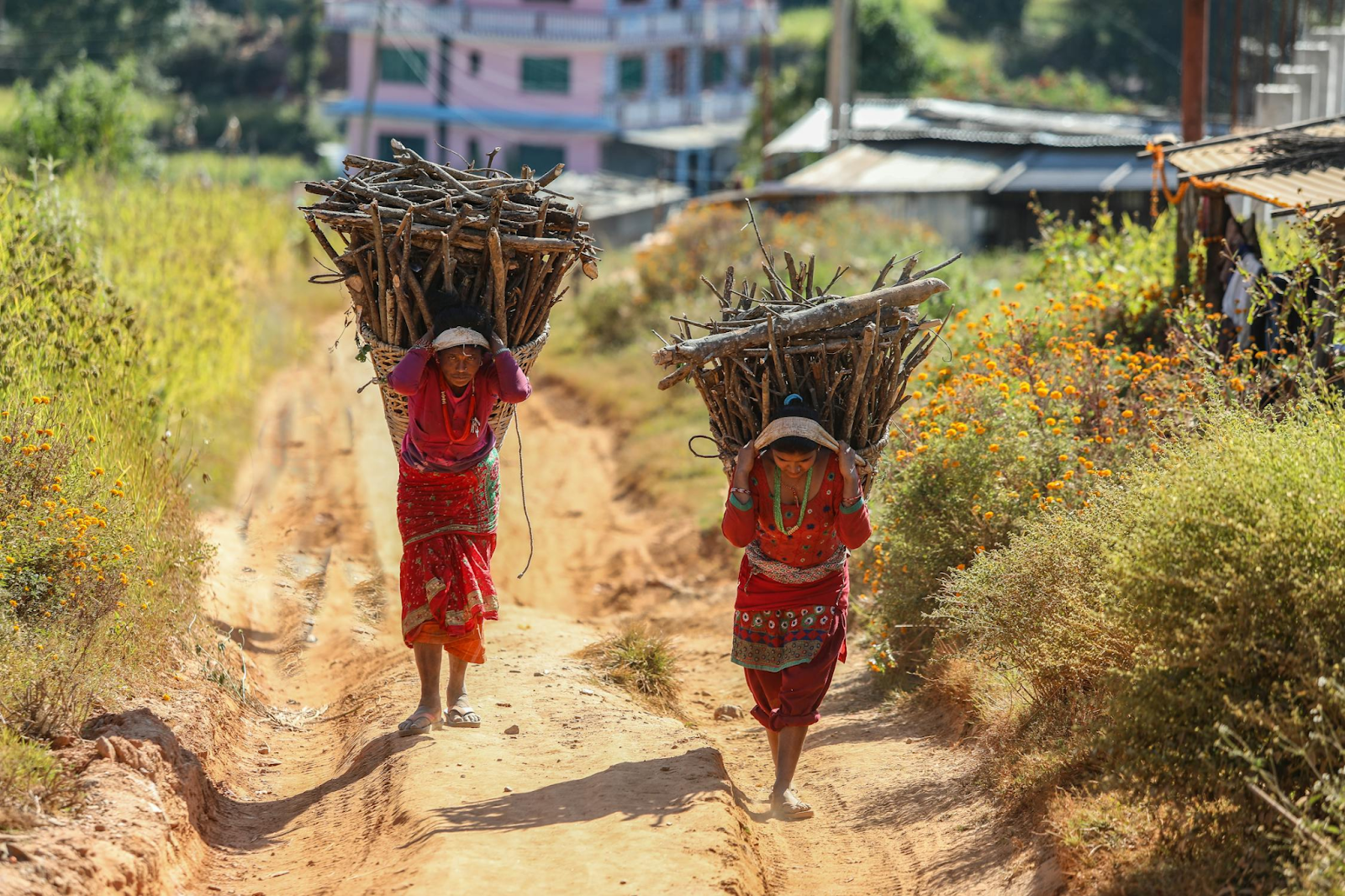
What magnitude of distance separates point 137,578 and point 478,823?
223 cm

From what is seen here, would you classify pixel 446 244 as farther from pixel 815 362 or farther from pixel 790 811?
pixel 790 811

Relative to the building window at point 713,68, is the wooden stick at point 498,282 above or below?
below

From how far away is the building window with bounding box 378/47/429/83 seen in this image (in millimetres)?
41125

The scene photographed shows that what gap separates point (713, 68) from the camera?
1912 inches

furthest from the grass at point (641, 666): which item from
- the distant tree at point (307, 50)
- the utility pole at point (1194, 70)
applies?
the distant tree at point (307, 50)

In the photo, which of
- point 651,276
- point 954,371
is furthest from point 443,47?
point 954,371

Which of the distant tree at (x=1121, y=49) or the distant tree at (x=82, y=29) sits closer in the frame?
the distant tree at (x=1121, y=49)

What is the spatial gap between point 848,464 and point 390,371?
2.17 metres

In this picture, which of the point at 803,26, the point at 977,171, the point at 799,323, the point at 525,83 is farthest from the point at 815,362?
the point at 803,26

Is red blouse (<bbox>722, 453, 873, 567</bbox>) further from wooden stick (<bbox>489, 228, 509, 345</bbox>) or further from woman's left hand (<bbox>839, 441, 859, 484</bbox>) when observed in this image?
wooden stick (<bbox>489, 228, 509, 345</bbox>)

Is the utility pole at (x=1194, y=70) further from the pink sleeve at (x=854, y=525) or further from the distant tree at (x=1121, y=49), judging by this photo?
the distant tree at (x=1121, y=49)

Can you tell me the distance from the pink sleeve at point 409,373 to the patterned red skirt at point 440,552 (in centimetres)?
37

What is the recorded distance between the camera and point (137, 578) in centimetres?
616

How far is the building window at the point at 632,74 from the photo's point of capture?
42688 mm
